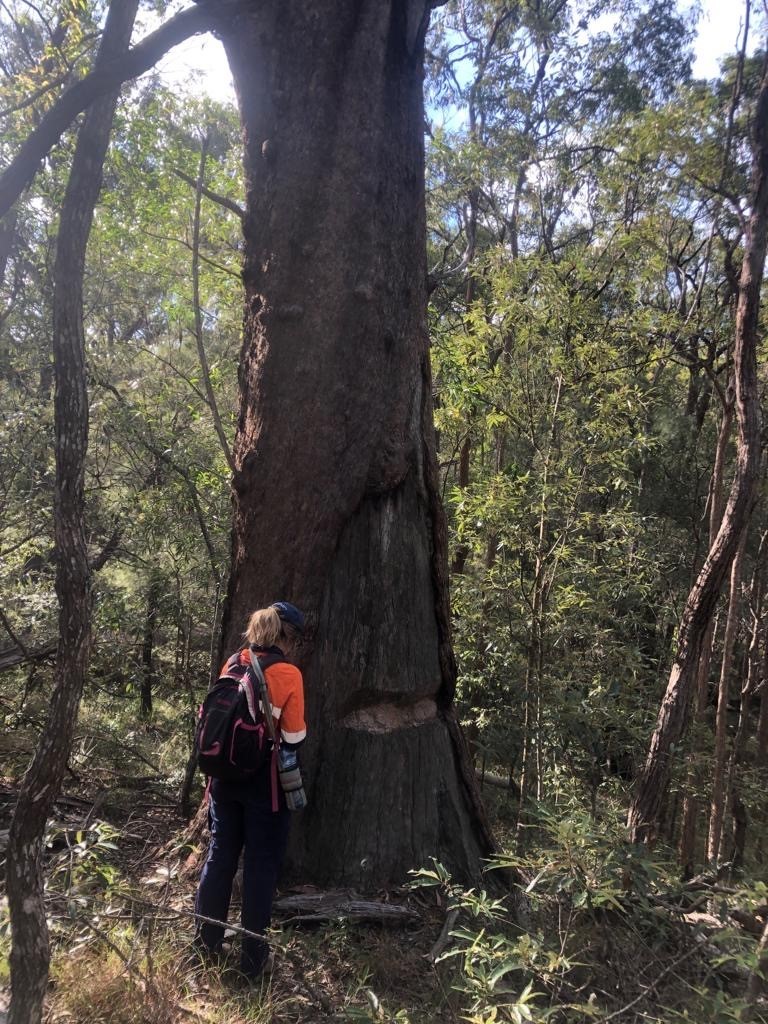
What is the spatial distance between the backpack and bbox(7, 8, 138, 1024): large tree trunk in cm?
61

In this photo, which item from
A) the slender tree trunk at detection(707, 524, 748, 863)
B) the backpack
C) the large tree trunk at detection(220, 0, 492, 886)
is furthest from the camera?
the slender tree trunk at detection(707, 524, 748, 863)

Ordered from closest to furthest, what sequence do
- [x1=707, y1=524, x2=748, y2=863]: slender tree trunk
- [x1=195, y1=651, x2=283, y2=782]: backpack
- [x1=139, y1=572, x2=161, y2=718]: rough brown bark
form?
[x1=195, y1=651, x2=283, y2=782]: backpack, [x1=707, y1=524, x2=748, y2=863]: slender tree trunk, [x1=139, y1=572, x2=161, y2=718]: rough brown bark

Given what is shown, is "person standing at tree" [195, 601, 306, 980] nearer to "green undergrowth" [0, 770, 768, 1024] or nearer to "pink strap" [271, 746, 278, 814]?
"pink strap" [271, 746, 278, 814]

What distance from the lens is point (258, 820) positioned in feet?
9.68

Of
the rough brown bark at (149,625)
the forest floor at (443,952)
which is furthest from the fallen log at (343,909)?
the rough brown bark at (149,625)

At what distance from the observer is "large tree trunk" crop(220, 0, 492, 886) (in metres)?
3.40

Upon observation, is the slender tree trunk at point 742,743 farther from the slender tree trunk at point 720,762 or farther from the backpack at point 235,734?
the backpack at point 235,734

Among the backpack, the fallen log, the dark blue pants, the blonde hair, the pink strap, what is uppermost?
the blonde hair

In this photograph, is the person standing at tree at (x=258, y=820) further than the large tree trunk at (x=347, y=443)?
No

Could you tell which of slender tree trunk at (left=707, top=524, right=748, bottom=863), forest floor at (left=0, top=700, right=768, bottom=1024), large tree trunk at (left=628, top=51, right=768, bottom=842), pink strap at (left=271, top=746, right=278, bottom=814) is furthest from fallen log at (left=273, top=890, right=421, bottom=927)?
slender tree trunk at (left=707, top=524, right=748, bottom=863)

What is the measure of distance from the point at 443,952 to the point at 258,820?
0.96m

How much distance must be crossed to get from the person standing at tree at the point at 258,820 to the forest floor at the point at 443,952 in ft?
0.39

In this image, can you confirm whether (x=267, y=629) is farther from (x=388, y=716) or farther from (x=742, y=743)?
(x=742, y=743)

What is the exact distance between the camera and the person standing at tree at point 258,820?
2.88 metres
